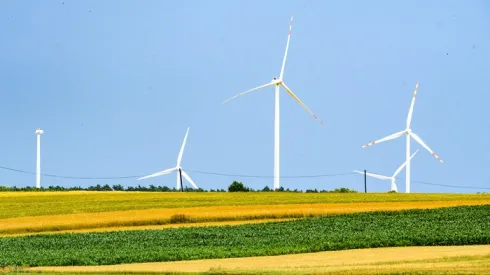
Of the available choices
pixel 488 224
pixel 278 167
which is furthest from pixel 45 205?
pixel 488 224

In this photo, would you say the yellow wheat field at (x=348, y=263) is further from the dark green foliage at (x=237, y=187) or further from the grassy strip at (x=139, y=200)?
the dark green foliage at (x=237, y=187)

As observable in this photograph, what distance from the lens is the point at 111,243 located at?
187 ft

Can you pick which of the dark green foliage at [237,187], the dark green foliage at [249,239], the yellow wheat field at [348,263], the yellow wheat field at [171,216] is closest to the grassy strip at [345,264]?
the yellow wheat field at [348,263]

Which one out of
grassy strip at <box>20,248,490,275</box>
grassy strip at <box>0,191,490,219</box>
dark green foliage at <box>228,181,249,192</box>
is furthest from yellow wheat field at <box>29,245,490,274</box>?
dark green foliage at <box>228,181,249,192</box>

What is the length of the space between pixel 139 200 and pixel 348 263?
49264 mm

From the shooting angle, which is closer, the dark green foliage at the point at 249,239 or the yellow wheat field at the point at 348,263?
the yellow wheat field at the point at 348,263

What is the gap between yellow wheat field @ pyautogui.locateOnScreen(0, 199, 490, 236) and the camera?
231 feet

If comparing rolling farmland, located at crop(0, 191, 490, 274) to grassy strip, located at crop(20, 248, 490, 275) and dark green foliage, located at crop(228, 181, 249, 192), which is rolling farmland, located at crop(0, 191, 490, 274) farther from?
dark green foliage, located at crop(228, 181, 249, 192)

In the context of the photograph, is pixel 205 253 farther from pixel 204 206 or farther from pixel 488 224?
pixel 204 206

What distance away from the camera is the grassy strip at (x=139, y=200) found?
81075mm

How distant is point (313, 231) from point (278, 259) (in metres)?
15.6

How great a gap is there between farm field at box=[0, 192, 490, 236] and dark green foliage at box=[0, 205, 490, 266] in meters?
6.53

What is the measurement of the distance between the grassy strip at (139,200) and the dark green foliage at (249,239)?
54.5ft

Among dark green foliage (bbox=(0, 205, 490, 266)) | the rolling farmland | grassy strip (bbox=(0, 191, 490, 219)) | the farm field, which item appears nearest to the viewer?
the rolling farmland
